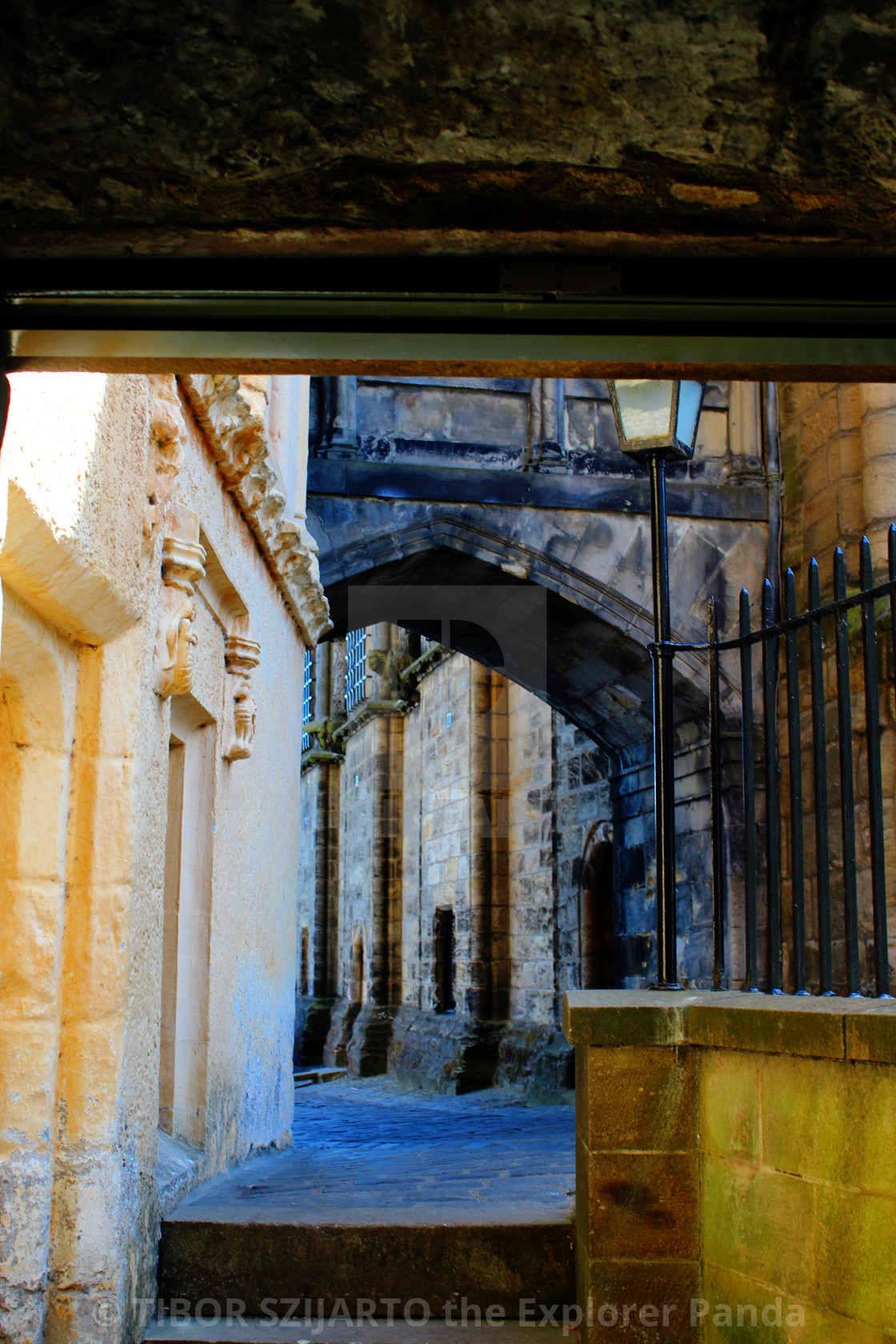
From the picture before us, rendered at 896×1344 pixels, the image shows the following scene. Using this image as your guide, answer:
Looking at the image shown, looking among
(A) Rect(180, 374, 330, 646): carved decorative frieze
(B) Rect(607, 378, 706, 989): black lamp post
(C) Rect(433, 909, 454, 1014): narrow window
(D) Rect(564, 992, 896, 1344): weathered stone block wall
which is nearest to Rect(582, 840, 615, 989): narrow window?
(C) Rect(433, 909, 454, 1014): narrow window

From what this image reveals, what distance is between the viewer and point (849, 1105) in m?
2.44

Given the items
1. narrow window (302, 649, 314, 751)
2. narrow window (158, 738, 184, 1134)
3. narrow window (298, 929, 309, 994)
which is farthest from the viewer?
narrow window (302, 649, 314, 751)

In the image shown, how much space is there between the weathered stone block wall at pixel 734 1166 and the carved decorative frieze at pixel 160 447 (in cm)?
172


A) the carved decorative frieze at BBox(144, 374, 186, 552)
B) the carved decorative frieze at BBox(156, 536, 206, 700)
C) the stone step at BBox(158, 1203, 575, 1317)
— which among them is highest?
the carved decorative frieze at BBox(144, 374, 186, 552)

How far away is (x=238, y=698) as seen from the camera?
4.70m

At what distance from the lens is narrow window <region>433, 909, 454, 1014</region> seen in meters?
13.6

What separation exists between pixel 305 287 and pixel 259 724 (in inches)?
157

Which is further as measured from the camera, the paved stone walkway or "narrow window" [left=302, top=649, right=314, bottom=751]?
"narrow window" [left=302, top=649, right=314, bottom=751]

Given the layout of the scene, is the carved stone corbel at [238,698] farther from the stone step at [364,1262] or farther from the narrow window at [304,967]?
the narrow window at [304,967]

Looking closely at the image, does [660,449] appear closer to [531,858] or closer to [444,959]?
[531,858]

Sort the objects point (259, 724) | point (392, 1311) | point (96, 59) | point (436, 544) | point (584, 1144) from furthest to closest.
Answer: point (436, 544) < point (259, 724) < point (392, 1311) < point (584, 1144) < point (96, 59)

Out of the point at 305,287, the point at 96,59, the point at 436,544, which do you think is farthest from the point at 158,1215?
the point at 436,544

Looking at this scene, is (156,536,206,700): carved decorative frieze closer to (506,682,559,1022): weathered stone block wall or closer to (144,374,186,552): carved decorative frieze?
(144,374,186,552): carved decorative frieze

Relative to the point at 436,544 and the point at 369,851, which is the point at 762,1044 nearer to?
the point at 436,544
